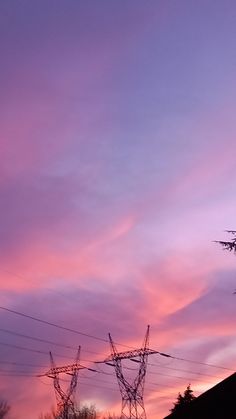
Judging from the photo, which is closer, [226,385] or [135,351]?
[226,385]

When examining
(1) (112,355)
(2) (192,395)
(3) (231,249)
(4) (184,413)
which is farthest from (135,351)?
(3) (231,249)

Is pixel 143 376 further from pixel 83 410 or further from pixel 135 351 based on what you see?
pixel 83 410

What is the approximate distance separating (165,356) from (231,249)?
5550 cm

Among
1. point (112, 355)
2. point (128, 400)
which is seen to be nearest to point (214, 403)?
point (128, 400)

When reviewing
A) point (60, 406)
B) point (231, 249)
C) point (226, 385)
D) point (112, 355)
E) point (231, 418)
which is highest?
point (112, 355)

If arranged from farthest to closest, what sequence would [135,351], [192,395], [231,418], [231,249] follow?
[192,395]
[135,351]
[231,418]
[231,249]

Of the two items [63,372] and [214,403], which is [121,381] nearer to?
[63,372]

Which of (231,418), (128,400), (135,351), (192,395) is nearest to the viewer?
(231,418)

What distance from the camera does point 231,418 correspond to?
24359mm

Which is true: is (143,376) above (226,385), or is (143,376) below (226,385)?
above

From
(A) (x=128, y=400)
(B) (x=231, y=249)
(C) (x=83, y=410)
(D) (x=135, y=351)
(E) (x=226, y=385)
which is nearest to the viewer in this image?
(B) (x=231, y=249)

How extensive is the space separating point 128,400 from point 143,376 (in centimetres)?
339

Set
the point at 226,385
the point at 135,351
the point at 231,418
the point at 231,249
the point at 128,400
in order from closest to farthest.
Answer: the point at 231,249
the point at 231,418
the point at 226,385
the point at 128,400
the point at 135,351

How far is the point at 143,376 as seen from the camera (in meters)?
68.9
